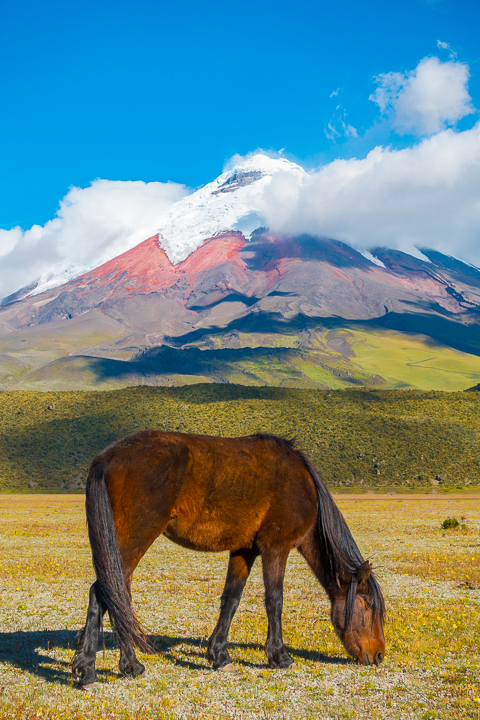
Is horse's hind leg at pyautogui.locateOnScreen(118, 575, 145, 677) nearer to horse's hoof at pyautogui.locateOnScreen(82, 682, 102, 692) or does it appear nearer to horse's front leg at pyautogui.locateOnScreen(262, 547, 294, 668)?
horse's hoof at pyautogui.locateOnScreen(82, 682, 102, 692)

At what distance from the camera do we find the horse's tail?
730cm

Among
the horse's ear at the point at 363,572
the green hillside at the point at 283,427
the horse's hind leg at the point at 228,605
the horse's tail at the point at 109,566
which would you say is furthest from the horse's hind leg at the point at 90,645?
the green hillside at the point at 283,427

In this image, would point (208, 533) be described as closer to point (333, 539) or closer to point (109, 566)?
point (109, 566)

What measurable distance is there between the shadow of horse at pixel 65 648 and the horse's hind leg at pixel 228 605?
0.65 ft

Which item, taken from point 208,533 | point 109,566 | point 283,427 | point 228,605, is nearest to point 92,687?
point 109,566

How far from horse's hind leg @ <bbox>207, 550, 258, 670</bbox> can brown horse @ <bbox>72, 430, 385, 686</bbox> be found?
1cm

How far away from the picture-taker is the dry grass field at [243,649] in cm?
690

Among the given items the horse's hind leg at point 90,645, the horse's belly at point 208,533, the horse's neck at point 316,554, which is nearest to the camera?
the horse's hind leg at point 90,645

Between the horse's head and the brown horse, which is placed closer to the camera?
the brown horse

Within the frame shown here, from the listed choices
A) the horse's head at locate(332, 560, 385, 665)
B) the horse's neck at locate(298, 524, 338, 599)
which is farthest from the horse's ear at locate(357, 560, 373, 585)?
the horse's neck at locate(298, 524, 338, 599)

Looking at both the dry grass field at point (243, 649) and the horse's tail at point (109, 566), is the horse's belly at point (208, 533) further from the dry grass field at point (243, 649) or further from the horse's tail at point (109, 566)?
the dry grass field at point (243, 649)

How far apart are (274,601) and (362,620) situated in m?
1.37

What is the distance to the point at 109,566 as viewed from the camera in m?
7.41

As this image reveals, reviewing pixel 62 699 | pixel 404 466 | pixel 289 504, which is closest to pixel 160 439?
pixel 289 504
